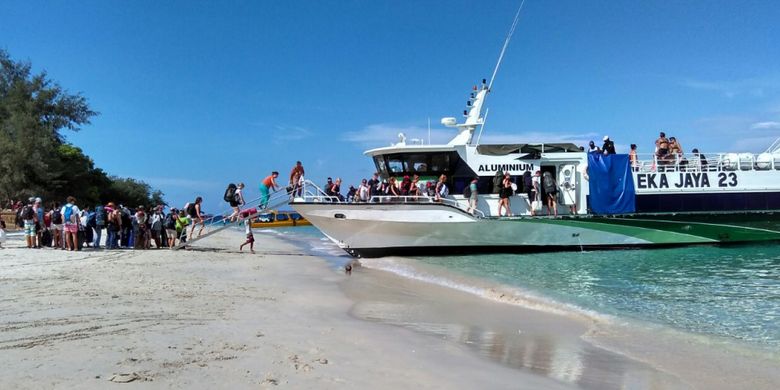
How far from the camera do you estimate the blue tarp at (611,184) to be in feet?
55.5

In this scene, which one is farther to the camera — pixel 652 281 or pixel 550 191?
pixel 550 191

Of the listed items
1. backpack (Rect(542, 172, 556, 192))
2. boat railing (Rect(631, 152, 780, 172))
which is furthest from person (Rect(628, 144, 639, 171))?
backpack (Rect(542, 172, 556, 192))

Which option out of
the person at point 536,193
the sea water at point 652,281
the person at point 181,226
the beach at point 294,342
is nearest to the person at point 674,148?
the sea water at point 652,281

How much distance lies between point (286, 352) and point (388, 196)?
10.3 metres

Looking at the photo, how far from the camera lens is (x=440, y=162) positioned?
16.8 meters

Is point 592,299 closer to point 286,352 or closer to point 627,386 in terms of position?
point 627,386

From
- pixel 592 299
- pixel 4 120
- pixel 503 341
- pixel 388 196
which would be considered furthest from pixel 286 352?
pixel 4 120

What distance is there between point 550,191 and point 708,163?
6428 mm

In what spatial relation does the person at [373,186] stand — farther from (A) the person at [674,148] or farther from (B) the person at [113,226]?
(A) the person at [674,148]

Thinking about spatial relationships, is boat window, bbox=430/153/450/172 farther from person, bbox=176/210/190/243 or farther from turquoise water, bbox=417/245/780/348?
person, bbox=176/210/190/243

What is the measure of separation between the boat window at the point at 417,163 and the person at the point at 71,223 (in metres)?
9.90

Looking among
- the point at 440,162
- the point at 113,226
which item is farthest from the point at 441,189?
the point at 113,226

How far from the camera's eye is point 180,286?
347 inches

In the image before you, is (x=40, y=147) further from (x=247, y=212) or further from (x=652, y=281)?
(x=652, y=281)
